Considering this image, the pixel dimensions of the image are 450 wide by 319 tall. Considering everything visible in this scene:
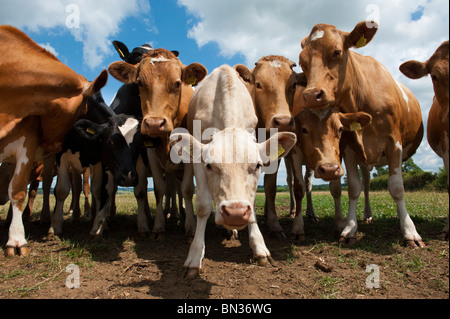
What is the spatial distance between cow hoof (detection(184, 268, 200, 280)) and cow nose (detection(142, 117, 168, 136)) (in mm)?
2057

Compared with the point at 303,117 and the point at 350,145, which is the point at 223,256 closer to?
the point at 303,117

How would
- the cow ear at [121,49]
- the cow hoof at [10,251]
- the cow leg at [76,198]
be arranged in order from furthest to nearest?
the cow ear at [121,49], the cow leg at [76,198], the cow hoof at [10,251]

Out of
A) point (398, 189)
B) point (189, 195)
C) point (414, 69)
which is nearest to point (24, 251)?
point (189, 195)

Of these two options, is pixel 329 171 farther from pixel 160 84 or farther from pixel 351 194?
pixel 160 84

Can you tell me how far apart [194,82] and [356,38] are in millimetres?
2865

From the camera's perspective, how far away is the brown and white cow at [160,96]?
5035 mm

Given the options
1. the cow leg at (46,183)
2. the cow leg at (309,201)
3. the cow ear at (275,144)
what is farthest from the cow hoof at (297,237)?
the cow leg at (46,183)

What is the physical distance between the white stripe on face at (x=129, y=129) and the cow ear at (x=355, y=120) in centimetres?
352

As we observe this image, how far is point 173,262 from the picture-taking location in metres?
4.45

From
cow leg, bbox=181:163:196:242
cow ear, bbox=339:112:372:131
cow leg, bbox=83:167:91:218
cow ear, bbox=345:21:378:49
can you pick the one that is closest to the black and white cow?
cow leg, bbox=181:163:196:242

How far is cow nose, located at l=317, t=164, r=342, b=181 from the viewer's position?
15.5 feet

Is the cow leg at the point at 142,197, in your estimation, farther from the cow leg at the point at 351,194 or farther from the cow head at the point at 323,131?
the cow leg at the point at 351,194

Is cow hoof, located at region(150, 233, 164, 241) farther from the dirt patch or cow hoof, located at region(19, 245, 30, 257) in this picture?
cow hoof, located at region(19, 245, 30, 257)
